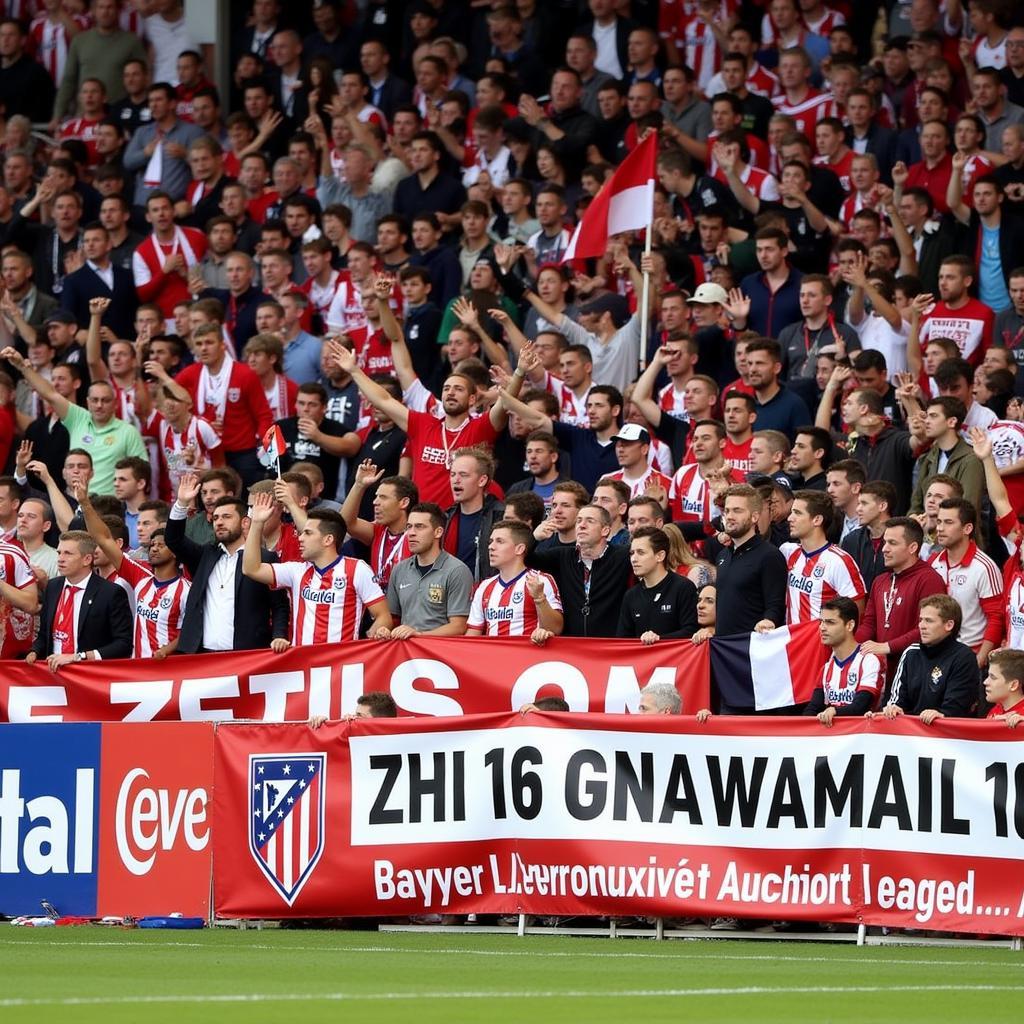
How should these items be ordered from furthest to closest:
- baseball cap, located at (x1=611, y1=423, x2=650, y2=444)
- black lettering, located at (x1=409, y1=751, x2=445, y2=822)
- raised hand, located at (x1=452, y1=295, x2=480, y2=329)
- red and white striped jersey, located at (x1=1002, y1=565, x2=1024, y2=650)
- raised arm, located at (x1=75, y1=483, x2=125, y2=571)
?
raised hand, located at (x1=452, y1=295, x2=480, y2=329)
raised arm, located at (x1=75, y1=483, x2=125, y2=571)
baseball cap, located at (x1=611, y1=423, x2=650, y2=444)
red and white striped jersey, located at (x1=1002, y1=565, x2=1024, y2=650)
black lettering, located at (x1=409, y1=751, x2=445, y2=822)

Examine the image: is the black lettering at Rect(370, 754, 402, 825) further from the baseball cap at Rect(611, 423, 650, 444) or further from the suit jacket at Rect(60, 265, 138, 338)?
the suit jacket at Rect(60, 265, 138, 338)

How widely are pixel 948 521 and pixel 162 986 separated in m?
6.66

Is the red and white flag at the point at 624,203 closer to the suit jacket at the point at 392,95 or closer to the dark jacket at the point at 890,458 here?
the dark jacket at the point at 890,458

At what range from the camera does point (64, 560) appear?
16.7 meters

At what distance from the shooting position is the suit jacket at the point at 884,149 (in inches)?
837

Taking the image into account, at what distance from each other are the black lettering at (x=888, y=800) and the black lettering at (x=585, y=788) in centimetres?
165

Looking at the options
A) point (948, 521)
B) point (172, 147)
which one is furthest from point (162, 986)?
point (172, 147)

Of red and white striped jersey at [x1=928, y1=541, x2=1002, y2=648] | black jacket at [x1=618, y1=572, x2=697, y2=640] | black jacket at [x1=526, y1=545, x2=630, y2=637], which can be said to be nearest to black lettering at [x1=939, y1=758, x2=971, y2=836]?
red and white striped jersey at [x1=928, y1=541, x2=1002, y2=648]

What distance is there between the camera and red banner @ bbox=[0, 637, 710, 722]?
14633 millimetres

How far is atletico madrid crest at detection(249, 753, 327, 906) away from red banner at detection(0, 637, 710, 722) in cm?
128

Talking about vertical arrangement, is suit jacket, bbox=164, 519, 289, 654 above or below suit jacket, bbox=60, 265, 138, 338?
below

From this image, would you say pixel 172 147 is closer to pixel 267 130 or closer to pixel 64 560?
pixel 267 130

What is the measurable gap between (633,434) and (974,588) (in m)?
3.38

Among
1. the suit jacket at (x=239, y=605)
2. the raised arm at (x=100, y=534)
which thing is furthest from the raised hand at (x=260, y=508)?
the raised arm at (x=100, y=534)
